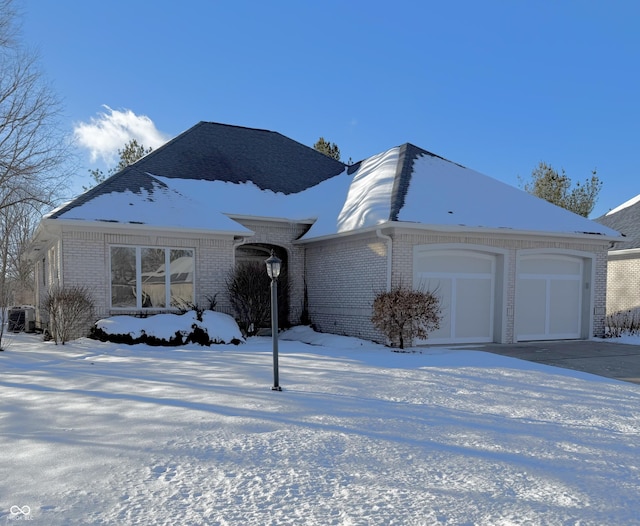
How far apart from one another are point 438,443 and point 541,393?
3155mm

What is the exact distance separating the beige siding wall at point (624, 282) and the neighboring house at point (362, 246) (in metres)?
5.12

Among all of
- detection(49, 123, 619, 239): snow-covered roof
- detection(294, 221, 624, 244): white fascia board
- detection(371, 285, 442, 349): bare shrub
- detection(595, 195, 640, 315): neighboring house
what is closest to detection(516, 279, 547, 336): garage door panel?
detection(294, 221, 624, 244): white fascia board

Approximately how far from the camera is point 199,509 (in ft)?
10.5

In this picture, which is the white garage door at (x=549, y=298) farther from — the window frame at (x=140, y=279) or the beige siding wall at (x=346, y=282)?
the window frame at (x=140, y=279)

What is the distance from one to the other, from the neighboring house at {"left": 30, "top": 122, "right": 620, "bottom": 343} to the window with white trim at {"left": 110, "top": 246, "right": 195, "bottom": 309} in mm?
28

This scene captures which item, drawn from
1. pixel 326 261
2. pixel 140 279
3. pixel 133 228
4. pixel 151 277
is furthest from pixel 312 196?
pixel 140 279

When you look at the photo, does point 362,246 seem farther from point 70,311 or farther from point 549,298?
point 70,311

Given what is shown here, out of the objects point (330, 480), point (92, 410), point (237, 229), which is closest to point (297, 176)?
point (237, 229)

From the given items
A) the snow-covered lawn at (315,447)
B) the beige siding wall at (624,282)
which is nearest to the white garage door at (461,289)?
the snow-covered lawn at (315,447)

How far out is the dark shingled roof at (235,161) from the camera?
51.5 ft

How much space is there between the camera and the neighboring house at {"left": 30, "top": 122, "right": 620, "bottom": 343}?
38.7 ft

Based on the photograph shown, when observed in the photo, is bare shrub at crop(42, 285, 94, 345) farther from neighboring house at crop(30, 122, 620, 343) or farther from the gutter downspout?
the gutter downspout

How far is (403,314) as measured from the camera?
10797mm

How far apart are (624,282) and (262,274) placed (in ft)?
48.0
